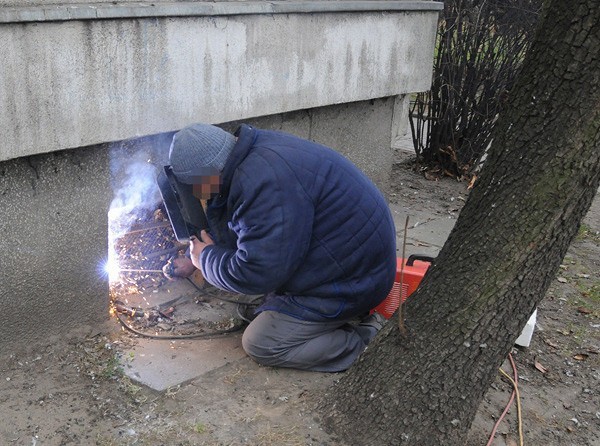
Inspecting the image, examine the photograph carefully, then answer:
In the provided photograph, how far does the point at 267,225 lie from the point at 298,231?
17cm

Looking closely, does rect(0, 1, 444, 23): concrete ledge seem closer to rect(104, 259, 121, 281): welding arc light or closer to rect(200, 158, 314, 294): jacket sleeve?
rect(200, 158, 314, 294): jacket sleeve

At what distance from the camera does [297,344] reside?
393 cm

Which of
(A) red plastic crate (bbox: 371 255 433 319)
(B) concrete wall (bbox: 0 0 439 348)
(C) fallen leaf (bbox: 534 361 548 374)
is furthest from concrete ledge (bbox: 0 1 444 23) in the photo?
(C) fallen leaf (bbox: 534 361 548 374)

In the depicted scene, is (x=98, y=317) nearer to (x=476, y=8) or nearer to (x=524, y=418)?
(x=524, y=418)

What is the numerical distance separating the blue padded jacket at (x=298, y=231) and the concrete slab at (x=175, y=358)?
359mm

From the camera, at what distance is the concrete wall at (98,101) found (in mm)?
3559

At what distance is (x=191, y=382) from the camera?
12.3 ft

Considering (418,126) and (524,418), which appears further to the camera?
(418,126)

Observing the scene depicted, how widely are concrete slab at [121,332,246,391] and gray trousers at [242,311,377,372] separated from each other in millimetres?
189

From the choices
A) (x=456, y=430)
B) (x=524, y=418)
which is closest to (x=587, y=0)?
(x=456, y=430)

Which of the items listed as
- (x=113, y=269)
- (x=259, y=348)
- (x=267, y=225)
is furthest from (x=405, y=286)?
(x=113, y=269)

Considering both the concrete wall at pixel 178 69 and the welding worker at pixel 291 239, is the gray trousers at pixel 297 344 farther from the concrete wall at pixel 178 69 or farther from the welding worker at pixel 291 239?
the concrete wall at pixel 178 69

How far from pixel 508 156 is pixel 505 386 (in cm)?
156

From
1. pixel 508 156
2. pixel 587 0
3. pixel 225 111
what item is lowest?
pixel 225 111
